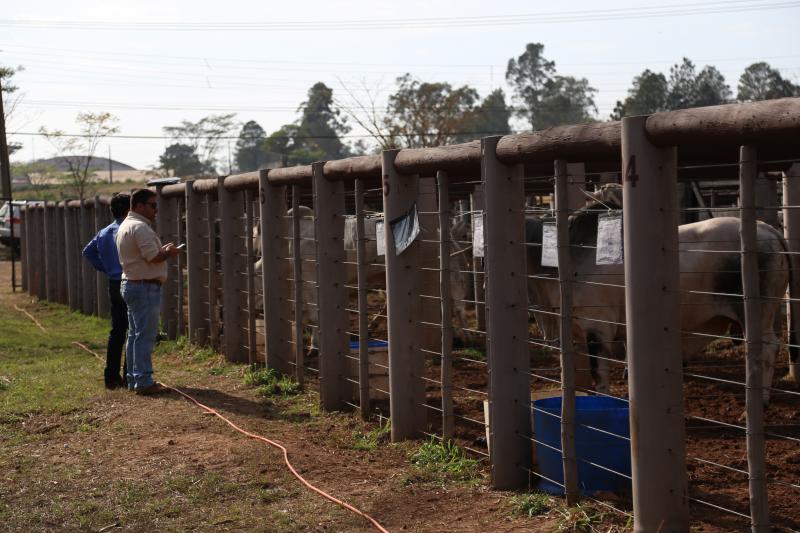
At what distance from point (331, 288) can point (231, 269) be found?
10.7ft

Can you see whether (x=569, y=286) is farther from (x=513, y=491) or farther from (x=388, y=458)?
(x=388, y=458)

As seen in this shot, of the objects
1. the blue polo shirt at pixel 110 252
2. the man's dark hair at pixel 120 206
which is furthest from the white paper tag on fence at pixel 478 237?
the blue polo shirt at pixel 110 252

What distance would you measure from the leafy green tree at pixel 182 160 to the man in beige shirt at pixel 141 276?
76.1 metres

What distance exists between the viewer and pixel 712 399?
966 cm

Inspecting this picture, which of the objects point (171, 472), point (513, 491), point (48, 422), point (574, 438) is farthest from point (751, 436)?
point (48, 422)

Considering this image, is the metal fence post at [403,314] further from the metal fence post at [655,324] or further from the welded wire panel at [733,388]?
the metal fence post at [655,324]

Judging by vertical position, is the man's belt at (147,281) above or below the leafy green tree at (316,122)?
below

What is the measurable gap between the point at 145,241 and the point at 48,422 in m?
1.80

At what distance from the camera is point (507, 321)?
6.55 meters

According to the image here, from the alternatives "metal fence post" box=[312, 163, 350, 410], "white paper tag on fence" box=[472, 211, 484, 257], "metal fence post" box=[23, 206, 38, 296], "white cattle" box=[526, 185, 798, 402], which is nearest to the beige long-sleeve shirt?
"metal fence post" box=[312, 163, 350, 410]

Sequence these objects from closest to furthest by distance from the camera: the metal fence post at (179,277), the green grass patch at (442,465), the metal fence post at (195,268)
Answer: the green grass patch at (442,465) < the metal fence post at (195,268) < the metal fence post at (179,277)

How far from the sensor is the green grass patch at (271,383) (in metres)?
10.4

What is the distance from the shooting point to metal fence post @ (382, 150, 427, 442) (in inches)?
310

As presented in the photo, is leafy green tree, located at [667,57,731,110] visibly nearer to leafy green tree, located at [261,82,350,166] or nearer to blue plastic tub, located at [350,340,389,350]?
leafy green tree, located at [261,82,350,166]
